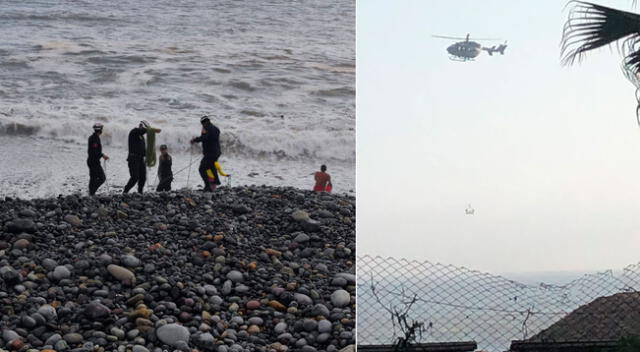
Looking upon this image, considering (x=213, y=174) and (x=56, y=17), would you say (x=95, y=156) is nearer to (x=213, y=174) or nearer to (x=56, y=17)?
(x=213, y=174)

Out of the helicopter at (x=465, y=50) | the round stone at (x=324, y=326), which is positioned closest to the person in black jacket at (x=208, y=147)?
the round stone at (x=324, y=326)

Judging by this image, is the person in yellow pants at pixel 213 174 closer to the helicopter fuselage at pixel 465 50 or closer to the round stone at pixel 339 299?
the round stone at pixel 339 299

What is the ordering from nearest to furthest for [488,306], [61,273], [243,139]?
[61,273], [243,139], [488,306]

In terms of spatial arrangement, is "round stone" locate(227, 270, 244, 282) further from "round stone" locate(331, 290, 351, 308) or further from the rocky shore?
"round stone" locate(331, 290, 351, 308)


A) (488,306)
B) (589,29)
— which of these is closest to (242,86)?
(488,306)

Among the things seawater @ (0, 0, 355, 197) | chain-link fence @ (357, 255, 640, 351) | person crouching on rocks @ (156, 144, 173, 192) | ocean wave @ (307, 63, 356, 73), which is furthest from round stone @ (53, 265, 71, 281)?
ocean wave @ (307, 63, 356, 73)

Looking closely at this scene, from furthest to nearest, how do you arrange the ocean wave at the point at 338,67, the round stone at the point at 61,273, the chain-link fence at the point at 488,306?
the chain-link fence at the point at 488,306
the ocean wave at the point at 338,67
the round stone at the point at 61,273

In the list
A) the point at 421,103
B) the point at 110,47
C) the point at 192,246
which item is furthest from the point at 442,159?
the point at 110,47
